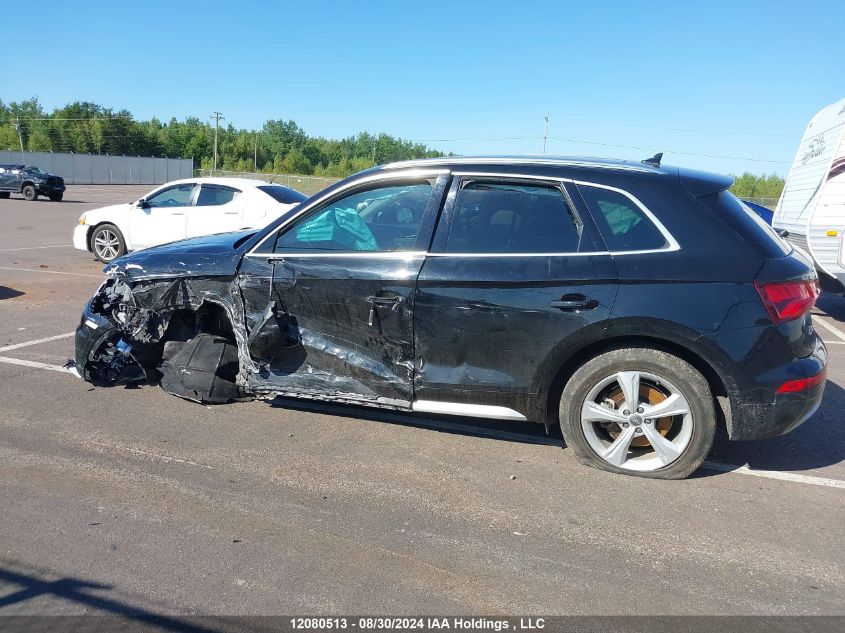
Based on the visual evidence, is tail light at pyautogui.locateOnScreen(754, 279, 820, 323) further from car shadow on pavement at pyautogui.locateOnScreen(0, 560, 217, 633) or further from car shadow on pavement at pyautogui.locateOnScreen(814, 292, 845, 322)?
car shadow on pavement at pyautogui.locateOnScreen(814, 292, 845, 322)

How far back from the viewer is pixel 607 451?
13.3ft

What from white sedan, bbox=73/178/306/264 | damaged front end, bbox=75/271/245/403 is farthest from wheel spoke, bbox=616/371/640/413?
white sedan, bbox=73/178/306/264

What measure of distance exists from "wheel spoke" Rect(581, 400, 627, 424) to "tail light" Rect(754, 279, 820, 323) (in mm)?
1018

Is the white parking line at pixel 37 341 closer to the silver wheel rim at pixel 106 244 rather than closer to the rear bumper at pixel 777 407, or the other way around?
the silver wheel rim at pixel 106 244

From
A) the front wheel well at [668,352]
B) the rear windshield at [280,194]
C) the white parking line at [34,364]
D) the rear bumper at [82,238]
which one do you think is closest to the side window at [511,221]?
the front wheel well at [668,352]

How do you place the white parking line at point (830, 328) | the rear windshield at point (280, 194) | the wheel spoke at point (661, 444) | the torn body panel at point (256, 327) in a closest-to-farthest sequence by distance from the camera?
the wheel spoke at point (661, 444)
the torn body panel at point (256, 327)
the white parking line at point (830, 328)
the rear windshield at point (280, 194)

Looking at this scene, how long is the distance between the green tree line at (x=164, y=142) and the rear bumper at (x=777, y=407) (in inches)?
3148

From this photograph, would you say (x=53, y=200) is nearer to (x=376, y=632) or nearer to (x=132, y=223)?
(x=132, y=223)

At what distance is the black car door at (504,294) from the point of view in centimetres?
392

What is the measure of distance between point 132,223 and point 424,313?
9.84m

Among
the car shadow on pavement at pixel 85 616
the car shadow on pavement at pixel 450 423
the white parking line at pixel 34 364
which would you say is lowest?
the car shadow on pavement at pixel 85 616

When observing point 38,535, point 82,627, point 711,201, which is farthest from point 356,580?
point 711,201

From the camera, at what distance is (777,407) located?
149 inches

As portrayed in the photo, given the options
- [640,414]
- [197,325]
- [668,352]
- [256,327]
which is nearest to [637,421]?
[640,414]
